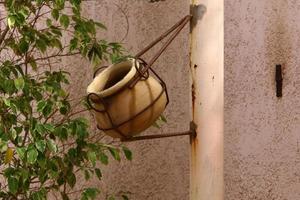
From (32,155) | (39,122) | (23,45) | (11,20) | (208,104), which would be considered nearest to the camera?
(208,104)

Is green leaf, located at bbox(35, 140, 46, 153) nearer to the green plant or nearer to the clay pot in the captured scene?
the green plant

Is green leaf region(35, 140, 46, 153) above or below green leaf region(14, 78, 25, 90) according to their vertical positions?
below

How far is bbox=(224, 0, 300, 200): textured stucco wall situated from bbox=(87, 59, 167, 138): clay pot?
3.62ft

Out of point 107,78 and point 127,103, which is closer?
point 127,103

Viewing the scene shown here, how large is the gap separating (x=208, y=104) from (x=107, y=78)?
48cm

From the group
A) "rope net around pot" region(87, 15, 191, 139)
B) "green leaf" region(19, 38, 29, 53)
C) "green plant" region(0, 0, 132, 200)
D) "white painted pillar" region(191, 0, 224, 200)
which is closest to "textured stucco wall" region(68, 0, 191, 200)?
"green plant" region(0, 0, 132, 200)

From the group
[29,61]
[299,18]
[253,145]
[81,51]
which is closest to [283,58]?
[299,18]

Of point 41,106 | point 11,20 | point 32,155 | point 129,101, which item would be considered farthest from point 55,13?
point 129,101

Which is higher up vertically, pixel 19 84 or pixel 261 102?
pixel 19 84

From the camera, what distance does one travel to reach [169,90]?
13.0 ft

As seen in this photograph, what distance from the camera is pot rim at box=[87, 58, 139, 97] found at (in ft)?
8.22

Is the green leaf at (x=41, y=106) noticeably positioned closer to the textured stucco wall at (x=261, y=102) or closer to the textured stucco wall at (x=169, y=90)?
the textured stucco wall at (x=169, y=90)

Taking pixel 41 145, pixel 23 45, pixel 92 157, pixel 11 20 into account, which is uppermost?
pixel 11 20

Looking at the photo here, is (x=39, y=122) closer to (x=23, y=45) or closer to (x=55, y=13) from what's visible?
(x=23, y=45)
